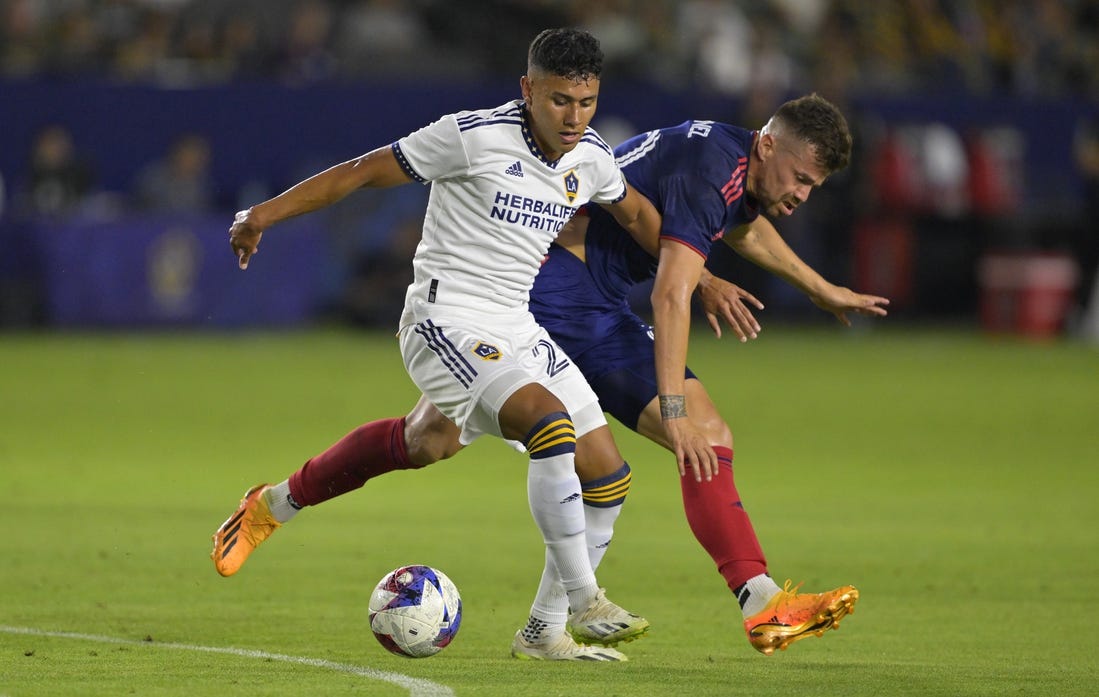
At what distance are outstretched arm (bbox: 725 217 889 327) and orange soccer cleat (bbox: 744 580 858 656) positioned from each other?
1540 mm

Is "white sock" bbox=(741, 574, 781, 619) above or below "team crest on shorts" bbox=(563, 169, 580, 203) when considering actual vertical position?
below

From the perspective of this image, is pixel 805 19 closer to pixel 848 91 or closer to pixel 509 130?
pixel 848 91

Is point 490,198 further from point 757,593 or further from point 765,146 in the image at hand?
point 757,593

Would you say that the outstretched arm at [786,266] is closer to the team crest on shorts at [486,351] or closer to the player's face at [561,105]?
the player's face at [561,105]

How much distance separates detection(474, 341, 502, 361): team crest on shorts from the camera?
20.3 ft

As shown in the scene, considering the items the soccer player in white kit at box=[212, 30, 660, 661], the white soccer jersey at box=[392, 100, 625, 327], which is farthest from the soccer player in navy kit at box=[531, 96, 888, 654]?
the white soccer jersey at box=[392, 100, 625, 327]

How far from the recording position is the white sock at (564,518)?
603cm

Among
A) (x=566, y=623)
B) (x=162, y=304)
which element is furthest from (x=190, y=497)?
(x=162, y=304)

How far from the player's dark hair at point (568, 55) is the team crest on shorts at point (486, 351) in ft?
3.21

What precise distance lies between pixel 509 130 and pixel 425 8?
1838 cm

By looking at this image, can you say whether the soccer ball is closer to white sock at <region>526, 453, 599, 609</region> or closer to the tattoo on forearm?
white sock at <region>526, 453, 599, 609</region>

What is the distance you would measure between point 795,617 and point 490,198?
5.94 feet

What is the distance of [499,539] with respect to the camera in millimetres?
9164

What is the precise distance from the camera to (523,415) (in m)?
Result: 6.01
